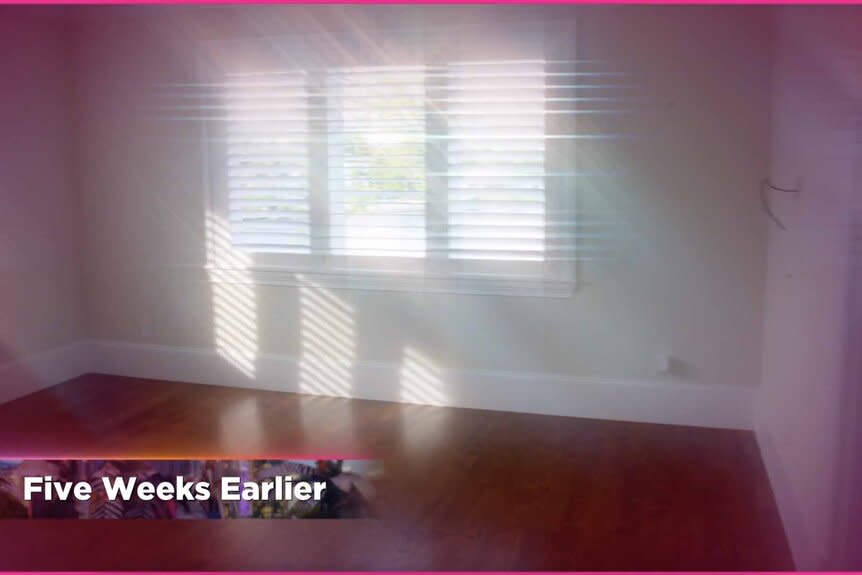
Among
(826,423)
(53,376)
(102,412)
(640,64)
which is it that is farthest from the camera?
(53,376)

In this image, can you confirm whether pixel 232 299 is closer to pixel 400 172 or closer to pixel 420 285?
pixel 420 285

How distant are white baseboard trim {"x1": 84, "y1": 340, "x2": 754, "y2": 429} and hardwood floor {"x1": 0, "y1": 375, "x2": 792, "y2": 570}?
8 centimetres

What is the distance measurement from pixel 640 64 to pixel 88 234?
3351mm

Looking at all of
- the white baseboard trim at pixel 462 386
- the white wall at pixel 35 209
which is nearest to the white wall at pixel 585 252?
the white baseboard trim at pixel 462 386

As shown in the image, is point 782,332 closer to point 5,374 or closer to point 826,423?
point 826,423

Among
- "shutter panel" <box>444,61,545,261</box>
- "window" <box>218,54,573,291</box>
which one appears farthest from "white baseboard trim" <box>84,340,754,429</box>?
"shutter panel" <box>444,61,545,261</box>

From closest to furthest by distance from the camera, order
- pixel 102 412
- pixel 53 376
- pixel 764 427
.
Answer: pixel 764 427 → pixel 102 412 → pixel 53 376

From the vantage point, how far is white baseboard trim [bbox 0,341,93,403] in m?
4.19

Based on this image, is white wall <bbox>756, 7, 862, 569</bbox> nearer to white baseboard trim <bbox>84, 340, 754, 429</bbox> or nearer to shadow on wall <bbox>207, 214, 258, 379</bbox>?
white baseboard trim <bbox>84, 340, 754, 429</bbox>

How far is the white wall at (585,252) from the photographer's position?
138 inches

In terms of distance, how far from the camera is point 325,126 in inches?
161

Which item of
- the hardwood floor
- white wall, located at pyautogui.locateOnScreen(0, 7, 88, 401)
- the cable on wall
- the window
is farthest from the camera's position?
white wall, located at pyautogui.locateOnScreen(0, 7, 88, 401)

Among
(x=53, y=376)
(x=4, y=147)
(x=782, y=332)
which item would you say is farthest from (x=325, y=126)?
(x=782, y=332)

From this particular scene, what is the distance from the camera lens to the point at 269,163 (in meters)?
4.23
